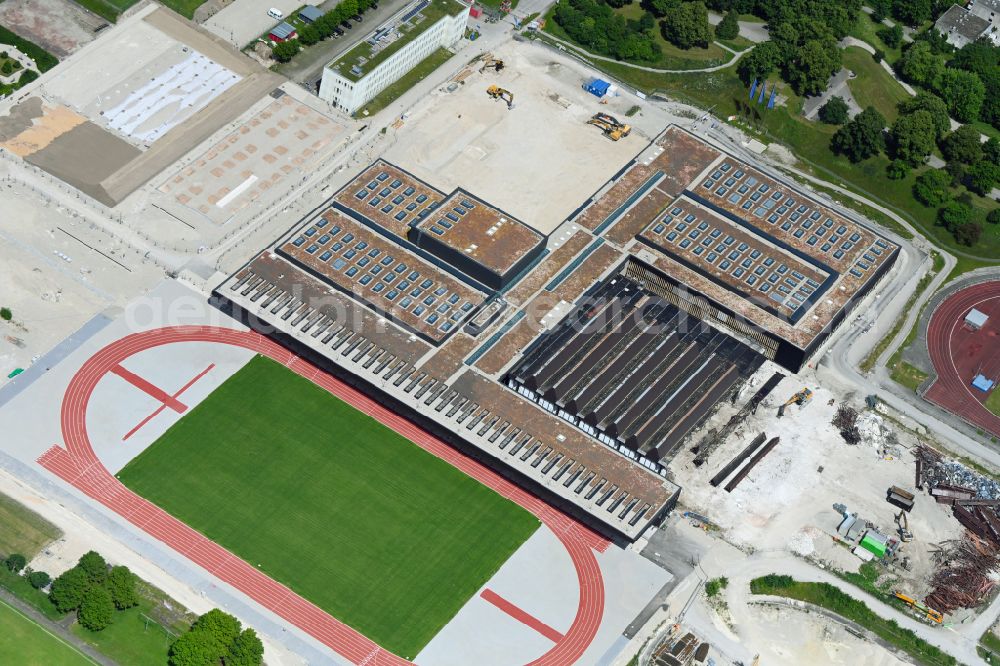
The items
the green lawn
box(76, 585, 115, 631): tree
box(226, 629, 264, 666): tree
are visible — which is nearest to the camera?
the green lawn

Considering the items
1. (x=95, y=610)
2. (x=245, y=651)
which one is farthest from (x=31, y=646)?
(x=245, y=651)

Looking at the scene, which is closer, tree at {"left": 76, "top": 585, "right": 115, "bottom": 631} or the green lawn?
the green lawn

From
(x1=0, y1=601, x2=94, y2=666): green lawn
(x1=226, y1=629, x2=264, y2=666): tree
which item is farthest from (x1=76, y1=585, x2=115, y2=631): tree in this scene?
(x1=226, y1=629, x2=264, y2=666): tree

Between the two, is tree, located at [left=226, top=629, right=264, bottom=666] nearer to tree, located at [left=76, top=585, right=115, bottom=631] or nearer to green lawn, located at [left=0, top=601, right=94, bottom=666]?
tree, located at [left=76, top=585, right=115, bottom=631]

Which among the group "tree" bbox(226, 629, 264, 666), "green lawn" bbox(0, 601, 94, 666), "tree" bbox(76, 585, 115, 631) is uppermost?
"tree" bbox(226, 629, 264, 666)

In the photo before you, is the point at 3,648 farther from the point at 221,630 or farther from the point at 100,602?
the point at 221,630

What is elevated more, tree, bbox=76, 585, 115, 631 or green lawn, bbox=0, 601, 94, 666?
tree, bbox=76, 585, 115, 631

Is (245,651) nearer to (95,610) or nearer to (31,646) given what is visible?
(95,610)
